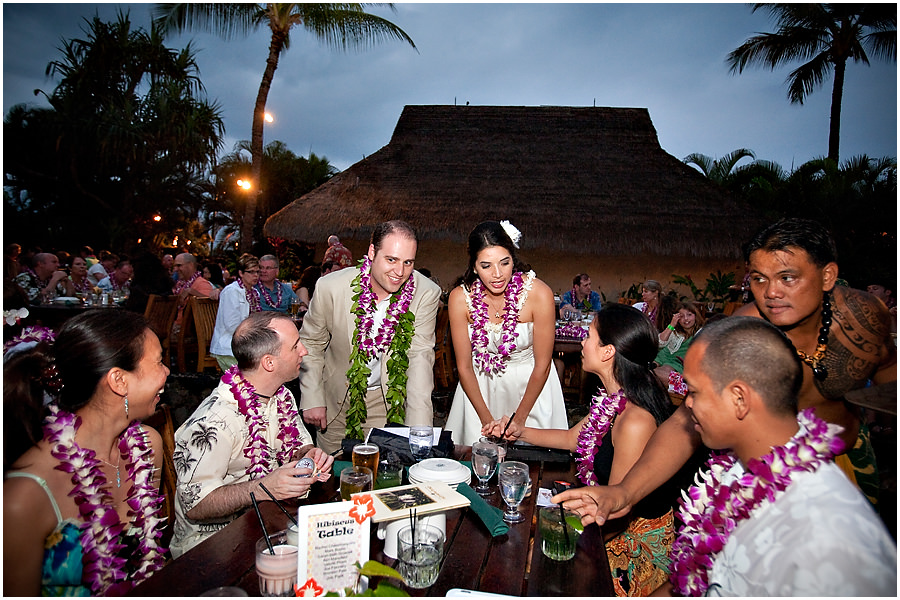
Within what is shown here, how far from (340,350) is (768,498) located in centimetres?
257

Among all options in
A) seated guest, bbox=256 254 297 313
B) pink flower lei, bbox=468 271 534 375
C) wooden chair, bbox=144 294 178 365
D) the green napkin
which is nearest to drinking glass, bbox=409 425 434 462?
the green napkin

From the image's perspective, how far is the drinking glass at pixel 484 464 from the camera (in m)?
2.17

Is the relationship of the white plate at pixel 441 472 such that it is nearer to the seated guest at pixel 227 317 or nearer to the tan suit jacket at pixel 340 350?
the tan suit jacket at pixel 340 350

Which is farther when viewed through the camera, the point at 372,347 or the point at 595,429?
the point at 372,347

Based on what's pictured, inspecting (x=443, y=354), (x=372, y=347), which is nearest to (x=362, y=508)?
(x=372, y=347)

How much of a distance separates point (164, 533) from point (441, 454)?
1.31 metres

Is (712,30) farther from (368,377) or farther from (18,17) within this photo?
(18,17)

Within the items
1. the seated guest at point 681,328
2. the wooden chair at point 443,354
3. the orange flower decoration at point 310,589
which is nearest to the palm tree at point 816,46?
the seated guest at point 681,328

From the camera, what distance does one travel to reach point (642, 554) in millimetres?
2301

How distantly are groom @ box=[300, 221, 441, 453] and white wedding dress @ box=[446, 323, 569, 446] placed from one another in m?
0.40

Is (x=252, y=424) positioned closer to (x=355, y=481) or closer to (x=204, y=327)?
(x=355, y=481)

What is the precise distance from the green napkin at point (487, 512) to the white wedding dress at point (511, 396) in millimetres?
1642

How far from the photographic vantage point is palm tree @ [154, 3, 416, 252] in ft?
42.2

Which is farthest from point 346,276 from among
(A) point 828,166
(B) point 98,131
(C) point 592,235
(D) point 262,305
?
(B) point 98,131
